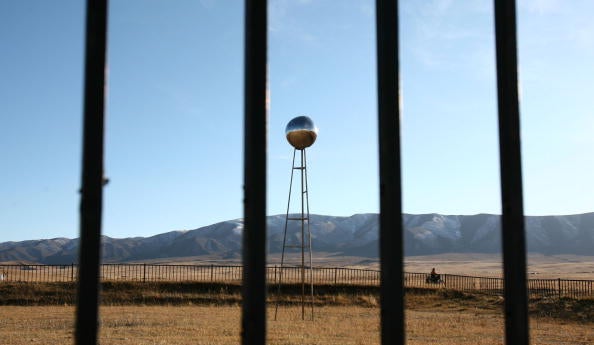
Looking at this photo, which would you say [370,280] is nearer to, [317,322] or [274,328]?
[317,322]

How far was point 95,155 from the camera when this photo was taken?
230 cm

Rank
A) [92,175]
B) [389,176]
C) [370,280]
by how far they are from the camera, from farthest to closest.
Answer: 1. [370,280]
2. [389,176]
3. [92,175]

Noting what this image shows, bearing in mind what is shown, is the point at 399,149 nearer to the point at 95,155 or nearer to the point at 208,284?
the point at 95,155

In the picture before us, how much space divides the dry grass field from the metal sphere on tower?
5.04 meters

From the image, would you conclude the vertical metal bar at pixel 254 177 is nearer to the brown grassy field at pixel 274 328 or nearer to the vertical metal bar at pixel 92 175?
the vertical metal bar at pixel 92 175

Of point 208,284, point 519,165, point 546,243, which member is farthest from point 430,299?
point 546,243

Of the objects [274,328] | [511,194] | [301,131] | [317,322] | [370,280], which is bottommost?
[370,280]

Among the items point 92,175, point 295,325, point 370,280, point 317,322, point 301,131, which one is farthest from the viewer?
point 370,280

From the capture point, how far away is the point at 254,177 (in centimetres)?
239

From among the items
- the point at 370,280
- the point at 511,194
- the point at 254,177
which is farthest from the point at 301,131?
the point at 370,280

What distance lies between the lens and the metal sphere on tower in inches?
696

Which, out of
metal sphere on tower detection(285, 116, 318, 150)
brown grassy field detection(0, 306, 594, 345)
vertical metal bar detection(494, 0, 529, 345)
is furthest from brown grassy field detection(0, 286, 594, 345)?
vertical metal bar detection(494, 0, 529, 345)

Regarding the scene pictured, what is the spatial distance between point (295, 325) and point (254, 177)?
1453 cm

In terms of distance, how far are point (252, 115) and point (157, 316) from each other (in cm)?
1721
